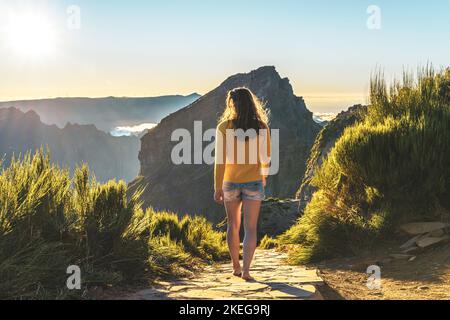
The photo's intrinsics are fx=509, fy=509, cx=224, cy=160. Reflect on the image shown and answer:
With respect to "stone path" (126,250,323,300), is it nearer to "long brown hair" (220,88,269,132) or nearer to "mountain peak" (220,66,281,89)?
"long brown hair" (220,88,269,132)

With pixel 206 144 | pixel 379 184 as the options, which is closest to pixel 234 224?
pixel 379 184

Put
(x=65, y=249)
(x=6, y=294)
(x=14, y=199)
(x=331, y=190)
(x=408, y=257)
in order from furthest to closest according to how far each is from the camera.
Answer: (x=331, y=190)
(x=408, y=257)
(x=65, y=249)
(x=14, y=199)
(x=6, y=294)

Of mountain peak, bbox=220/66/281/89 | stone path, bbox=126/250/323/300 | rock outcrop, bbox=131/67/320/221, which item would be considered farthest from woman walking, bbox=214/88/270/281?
mountain peak, bbox=220/66/281/89

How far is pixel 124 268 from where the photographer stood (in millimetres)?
5875

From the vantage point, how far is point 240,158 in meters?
5.88

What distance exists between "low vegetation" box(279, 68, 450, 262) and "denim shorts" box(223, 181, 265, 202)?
2817 mm

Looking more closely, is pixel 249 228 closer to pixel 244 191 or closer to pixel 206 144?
pixel 244 191

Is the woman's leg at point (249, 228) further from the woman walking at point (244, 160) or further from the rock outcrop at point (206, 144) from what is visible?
the rock outcrop at point (206, 144)

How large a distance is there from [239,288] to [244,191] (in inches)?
43.9

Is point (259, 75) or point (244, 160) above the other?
point (259, 75)

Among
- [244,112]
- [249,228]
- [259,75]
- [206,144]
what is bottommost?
[206,144]

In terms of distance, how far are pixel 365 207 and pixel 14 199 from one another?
550cm
